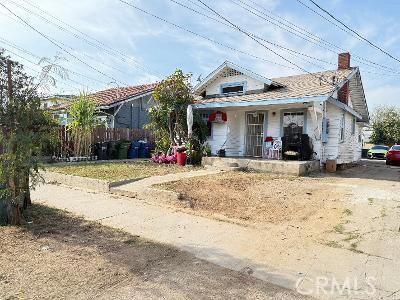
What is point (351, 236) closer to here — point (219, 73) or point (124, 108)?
point (219, 73)

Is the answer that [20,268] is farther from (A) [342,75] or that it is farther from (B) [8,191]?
(A) [342,75]

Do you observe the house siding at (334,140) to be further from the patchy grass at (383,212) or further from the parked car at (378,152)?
the parked car at (378,152)

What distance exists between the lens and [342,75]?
16.1 m

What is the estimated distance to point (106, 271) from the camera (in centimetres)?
396

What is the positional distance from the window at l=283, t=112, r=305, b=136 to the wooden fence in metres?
8.16

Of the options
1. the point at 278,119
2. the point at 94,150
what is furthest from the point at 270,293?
the point at 94,150

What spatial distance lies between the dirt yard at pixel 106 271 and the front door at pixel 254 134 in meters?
12.0

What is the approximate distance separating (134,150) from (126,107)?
6.07m

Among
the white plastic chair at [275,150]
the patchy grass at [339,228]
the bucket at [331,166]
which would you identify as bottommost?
the patchy grass at [339,228]

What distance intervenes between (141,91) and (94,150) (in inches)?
328

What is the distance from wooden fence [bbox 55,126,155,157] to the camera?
15742mm

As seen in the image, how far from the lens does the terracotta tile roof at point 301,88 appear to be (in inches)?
528

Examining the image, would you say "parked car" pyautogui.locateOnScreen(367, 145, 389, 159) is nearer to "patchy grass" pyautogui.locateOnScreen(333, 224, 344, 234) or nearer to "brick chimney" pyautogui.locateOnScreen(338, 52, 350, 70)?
"brick chimney" pyautogui.locateOnScreen(338, 52, 350, 70)

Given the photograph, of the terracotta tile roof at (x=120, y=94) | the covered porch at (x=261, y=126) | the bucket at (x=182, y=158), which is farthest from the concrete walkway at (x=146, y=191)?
the terracotta tile roof at (x=120, y=94)
